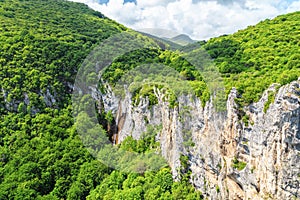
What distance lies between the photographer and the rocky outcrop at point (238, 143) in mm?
14531

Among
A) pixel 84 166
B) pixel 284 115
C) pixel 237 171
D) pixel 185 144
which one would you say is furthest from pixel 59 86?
pixel 284 115

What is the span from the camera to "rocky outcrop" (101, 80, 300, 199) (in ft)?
47.7

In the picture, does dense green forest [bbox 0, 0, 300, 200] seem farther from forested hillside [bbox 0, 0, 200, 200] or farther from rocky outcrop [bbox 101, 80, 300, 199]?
rocky outcrop [bbox 101, 80, 300, 199]

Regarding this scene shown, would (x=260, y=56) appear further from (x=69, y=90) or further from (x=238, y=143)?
(x=69, y=90)

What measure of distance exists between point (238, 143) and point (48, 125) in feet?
82.9

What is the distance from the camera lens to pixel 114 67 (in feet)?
127

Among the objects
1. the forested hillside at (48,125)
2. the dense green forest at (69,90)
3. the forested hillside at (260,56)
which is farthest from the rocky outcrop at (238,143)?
the forested hillside at (48,125)

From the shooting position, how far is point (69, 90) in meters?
41.2

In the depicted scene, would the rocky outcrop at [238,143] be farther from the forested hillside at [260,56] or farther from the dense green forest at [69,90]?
the forested hillside at [260,56]

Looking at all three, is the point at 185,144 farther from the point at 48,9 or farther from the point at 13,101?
the point at 48,9

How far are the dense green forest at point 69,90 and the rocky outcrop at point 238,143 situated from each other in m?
1.04

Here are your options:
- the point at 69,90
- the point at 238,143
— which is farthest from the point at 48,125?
the point at 238,143

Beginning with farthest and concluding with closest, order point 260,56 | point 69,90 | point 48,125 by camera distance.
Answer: point 69,90 → point 48,125 → point 260,56

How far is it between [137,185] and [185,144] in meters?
5.74
